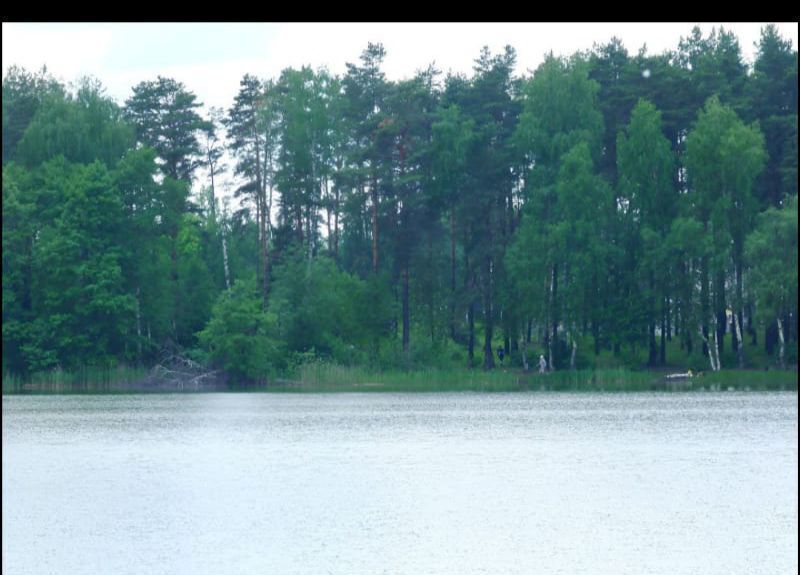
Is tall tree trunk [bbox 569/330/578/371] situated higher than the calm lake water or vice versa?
tall tree trunk [bbox 569/330/578/371]

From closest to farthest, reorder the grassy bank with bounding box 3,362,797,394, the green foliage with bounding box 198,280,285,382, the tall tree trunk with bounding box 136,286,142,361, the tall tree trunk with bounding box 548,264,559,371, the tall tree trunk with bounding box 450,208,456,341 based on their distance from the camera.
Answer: the grassy bank with bounding box 3,362,797,394, the green foliage with bounding box 198,280,285,382, the tall tree trunk with bounding box 136,286,142,361, the tall tree trunk with bounding box 548,264,559,371, the tall tree trunk with bounding box 450,208,456,341

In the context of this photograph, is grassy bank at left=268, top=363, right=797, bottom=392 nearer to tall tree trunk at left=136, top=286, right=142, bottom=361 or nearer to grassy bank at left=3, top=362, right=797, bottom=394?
grassy bank at left=3, top=362, right=797, bottom=394

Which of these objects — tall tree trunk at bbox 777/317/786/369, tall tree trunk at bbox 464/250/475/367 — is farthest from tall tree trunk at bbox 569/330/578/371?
tall tree trunk at bbox 777/317/786/369

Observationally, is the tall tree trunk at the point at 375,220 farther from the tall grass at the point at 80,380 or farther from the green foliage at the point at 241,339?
the tall grass at the point at 80,380

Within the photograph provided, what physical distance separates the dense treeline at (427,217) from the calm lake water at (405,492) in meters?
17.9

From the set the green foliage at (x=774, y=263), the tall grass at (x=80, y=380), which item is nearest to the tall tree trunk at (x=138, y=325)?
the tall grass at (x=80, y=380)

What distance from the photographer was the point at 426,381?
169 feet

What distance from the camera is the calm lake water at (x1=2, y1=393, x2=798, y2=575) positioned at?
13.5 metres

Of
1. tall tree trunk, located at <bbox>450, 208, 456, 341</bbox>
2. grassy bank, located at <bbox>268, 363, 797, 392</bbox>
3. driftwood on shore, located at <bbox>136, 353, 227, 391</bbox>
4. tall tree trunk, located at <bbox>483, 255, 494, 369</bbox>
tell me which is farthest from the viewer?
tall tree trunk, located at <bbox>450, 208, 456, 341</bbox>

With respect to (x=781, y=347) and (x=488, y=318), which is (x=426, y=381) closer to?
(x=488, y=318)

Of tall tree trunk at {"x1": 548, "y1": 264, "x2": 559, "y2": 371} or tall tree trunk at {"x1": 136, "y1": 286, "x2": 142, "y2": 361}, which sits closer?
tall tree trunk at {"x1": 136, "y1": 286, "x2": 142, "y2": 361}

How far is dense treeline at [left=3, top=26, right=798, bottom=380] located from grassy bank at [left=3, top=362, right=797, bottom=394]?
3.91ft

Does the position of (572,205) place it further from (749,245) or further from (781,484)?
(781,484)
